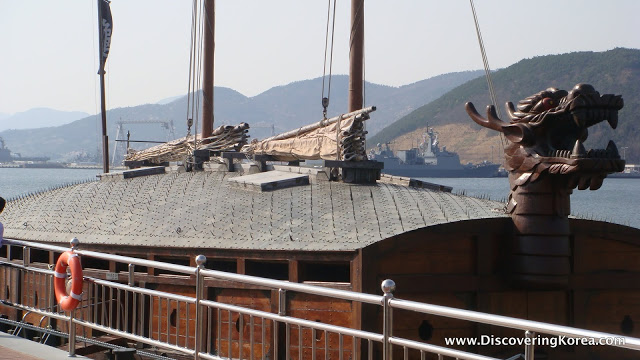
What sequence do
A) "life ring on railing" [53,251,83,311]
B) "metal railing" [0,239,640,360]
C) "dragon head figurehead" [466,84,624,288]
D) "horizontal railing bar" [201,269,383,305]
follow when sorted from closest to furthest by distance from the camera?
1. "metal railing" [0,239,640,360]
2. "horizontal railing bar" [201,269,383,305]
3. "life ring on railing" [53,251,83,311]
4. "dragon head figurehead" [466,84,624,288]

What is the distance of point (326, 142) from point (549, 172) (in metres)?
4.95

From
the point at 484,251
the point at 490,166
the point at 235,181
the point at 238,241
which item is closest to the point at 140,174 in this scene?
the point at 235,181

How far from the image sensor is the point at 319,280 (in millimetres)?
10820

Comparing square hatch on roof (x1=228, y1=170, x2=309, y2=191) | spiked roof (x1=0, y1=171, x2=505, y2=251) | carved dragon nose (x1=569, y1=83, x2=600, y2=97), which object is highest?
carved dragon nose (x1=569, y1=83, x2=600, y2=97)

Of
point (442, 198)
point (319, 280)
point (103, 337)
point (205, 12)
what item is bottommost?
point (103, 337)

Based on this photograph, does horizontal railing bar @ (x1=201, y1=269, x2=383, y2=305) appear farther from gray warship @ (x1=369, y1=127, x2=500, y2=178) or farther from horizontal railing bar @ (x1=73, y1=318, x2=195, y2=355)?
gray warship @ (x1=369, y1=127, x2=500, y2=178)

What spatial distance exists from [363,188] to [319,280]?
2.51m

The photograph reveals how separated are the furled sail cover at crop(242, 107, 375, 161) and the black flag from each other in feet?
40.7

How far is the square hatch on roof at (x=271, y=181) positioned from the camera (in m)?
13.2

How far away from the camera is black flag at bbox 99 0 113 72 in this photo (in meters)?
27.4

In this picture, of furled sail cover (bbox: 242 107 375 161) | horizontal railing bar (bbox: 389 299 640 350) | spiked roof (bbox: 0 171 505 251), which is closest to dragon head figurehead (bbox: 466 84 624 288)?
spiked roof (bbox: 0 171 505 251)

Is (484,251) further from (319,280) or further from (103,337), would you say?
(103,337)

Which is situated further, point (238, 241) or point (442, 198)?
point (442, 198)

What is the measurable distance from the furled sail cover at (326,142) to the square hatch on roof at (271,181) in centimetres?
69
